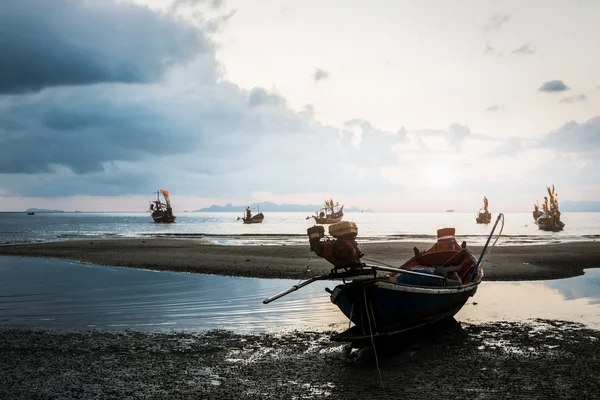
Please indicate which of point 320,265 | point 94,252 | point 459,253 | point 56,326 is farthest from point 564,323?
point 94,252

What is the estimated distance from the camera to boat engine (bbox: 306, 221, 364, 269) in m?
10.6

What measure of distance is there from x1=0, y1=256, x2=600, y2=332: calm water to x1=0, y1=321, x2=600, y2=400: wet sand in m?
1.39

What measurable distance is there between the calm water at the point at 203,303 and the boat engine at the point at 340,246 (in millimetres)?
3493

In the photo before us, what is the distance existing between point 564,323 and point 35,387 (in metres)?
13.1

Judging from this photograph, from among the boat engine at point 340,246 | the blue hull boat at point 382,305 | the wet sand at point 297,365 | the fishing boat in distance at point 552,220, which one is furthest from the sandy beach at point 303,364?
the fishing boat in distance at point 552,220

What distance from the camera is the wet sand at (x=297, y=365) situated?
8.48 m

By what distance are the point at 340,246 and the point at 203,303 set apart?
8117mm

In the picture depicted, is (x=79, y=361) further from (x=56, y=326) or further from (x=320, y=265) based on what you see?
(x=320, y=265)

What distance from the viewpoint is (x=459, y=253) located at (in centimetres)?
1705

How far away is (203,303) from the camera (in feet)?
56.0

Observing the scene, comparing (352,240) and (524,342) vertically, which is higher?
(352,240)

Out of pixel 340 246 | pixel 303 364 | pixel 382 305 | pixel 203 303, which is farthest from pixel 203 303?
pixel 340 246

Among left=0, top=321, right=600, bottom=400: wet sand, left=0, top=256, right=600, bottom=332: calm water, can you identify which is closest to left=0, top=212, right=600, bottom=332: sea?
left=0, top=256, right=600, bottom=332: calm water

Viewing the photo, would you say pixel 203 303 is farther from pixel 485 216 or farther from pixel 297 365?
pixel 485 216
